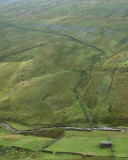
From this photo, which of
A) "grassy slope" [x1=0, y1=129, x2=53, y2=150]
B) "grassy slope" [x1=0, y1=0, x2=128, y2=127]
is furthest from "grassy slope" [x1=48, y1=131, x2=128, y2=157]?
"grassy slope" [x1=0, y1=0, x2=128, y2=127]

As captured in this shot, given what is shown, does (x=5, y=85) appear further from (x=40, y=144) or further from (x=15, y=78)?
(x=40, y=144)

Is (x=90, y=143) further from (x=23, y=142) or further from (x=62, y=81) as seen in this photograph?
(x=62, y=81)

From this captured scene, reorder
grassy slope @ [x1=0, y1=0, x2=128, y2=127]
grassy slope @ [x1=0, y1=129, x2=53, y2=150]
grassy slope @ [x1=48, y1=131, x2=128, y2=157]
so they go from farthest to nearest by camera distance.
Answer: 1. grassy slope @ [x1=0, y1=0, x2=128, y2=127]
2. grassy slope @ [x1=0, y1=129, x2=53, y2=150]
3. grassy slope @ [x1=48, y1=131, x2=128, y2=157]

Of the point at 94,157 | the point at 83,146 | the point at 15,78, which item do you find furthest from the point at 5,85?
the point at 94,157

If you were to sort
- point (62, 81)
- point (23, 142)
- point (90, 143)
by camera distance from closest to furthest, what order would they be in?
point (90, 143), point (23, 142), point (62, 81)

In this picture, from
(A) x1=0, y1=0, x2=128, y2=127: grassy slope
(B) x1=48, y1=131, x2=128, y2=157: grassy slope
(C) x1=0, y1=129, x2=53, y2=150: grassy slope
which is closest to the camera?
(B) x1=48, y1=131, x2=128, y2=157: grassy slope

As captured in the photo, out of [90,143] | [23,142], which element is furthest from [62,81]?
[90,143]

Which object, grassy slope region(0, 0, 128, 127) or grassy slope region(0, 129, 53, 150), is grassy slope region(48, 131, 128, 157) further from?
grassy slope region(0, 0, 128, 127)

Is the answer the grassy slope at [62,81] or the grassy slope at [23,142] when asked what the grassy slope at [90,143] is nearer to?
the grassy slope at [23,142]

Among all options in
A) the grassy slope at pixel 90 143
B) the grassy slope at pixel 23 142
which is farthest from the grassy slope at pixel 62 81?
the grassy slope at pixel 23 142

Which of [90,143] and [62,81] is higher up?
[62,81]

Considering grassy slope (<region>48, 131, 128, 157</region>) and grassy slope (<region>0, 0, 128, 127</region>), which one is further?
Answer: grassy slope (<region>0, 0, 128, 127</region>)
